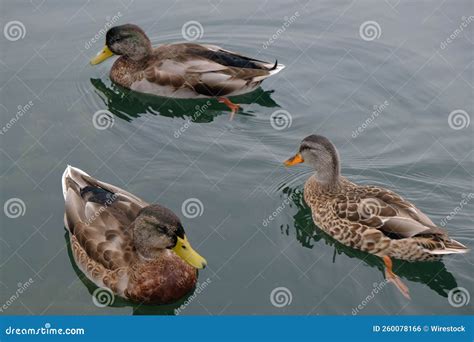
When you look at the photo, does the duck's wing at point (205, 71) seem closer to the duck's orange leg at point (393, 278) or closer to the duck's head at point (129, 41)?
the duck's head at point (129, 41)

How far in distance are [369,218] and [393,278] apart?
0.72 meters

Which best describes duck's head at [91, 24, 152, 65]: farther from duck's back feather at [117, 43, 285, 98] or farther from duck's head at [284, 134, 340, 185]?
duck's head at [284, 134, 340, 185]

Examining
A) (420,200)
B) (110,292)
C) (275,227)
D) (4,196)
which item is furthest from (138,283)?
(420,200)

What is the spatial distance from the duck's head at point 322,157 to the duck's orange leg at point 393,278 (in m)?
1.18

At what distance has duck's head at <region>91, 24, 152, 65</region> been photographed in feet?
38.0

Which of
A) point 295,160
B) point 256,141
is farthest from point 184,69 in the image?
point 295,160

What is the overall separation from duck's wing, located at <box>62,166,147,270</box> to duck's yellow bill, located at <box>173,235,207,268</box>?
0.60 meters

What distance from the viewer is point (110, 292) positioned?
7832 mm

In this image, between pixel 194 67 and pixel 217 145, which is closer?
pixel 217 145

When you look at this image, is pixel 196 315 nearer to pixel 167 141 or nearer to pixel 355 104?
pixel 167 141

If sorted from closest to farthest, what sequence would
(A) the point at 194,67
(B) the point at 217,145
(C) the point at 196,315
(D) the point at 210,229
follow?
(C) the point at 196,315
(D) the point at 210,229
(B) the point at 217,145
(A) the point at 194,67

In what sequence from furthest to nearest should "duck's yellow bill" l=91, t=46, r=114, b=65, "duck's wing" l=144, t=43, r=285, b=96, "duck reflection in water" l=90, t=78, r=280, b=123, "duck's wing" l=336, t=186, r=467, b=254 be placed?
1. "duck's yellow bill" l=91, t=46, r=114, b=65
2. "duck's wing" l=144, t=43, r=285, b=96
3. "duck reflection in water" l=90, t=78, r=280, b=123
4. "duck's wing" l=336, t=186, r=467, b=254

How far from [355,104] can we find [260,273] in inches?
160

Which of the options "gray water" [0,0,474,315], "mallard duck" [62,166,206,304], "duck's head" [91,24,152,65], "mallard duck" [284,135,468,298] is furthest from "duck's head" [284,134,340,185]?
"duck's head" [91,24,152,65]
